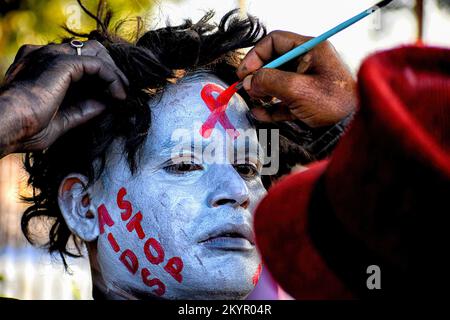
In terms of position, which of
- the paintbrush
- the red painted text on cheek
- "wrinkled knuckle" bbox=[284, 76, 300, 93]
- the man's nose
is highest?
the paintbrush

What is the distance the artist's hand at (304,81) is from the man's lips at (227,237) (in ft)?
1.45

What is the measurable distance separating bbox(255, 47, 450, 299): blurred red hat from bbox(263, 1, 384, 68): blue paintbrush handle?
93cm

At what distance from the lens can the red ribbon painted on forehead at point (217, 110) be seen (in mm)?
2553

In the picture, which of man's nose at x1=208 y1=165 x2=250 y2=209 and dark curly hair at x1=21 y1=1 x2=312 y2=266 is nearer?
man's nose at x1=208 y1=165 x2=250 y2=209

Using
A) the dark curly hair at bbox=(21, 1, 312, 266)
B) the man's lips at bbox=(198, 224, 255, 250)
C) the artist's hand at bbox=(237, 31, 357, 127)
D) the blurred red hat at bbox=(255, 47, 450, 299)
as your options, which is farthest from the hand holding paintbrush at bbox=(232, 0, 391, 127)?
the blurred red hat at bbox=(255, 47, 450, 299)

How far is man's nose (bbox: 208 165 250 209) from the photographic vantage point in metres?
2.43

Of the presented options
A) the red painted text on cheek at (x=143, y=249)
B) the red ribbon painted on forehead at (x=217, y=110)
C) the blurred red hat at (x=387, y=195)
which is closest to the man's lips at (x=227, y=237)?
the red painted text on cheek at (x=143, y=249)

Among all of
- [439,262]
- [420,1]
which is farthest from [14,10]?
[439,262]

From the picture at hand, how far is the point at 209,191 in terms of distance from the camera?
2.46m

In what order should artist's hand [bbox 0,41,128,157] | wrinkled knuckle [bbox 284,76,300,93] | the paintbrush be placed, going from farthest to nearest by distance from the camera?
wrinkled knuckle [bbox 284,76,300,93] < artist's hand [bbox 0,41,128,157] < the paintbrush

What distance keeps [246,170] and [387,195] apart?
1575mm

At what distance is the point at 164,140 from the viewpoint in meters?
2.55

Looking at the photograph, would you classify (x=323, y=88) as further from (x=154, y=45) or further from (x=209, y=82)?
(x=154, y=45)

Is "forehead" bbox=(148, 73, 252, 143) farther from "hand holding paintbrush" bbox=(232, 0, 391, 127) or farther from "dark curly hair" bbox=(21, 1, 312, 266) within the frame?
"hand holding paintbrush" bbox=(232, 0, 391, 127)
